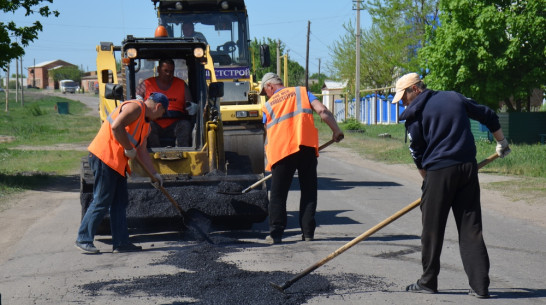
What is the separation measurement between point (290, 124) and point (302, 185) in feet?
2.38

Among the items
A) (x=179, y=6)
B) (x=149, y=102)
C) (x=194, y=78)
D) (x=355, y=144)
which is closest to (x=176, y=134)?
(x=194, y=78)

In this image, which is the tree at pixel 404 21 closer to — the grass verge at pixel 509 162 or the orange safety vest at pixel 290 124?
the grass verge at pixel 509 162

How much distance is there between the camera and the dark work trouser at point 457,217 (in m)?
5.82

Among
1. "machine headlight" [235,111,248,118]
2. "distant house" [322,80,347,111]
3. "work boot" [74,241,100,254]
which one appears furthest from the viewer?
"distant house" [322,80,347,111]

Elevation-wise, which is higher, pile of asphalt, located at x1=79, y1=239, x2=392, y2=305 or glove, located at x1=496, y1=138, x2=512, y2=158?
glove, located at x1=496, y1=138, x2=512, y2=158

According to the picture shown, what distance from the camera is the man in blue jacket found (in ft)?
19.2

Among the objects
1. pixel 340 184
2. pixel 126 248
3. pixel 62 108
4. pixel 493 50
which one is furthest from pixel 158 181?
pixel 62 108

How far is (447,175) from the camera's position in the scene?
584 centimetres

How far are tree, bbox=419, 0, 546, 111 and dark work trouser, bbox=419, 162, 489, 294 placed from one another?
1824 cm

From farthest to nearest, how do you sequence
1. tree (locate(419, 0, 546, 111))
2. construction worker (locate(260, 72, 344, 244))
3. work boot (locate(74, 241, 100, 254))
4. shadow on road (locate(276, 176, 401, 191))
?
tree (locate(419, 0, 546, 111)) → shadow on road (locate(276, 176, 401, 191)) → construction worker (locate(260, 72, 344, 244)) → work boot (locate(74, 241, 100, 254))

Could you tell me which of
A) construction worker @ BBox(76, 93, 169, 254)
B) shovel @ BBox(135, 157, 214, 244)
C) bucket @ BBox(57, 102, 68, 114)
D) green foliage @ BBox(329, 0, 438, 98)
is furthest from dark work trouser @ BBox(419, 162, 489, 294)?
bucket @ BBox(57, 102, 68, 114)

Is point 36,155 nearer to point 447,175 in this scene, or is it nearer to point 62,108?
point 447,175

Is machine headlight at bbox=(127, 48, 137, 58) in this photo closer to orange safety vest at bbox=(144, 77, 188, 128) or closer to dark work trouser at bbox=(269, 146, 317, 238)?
orange safety vest at bbox=(144, 77, 188, 128)

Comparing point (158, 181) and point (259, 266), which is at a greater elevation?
point (158, 181)
